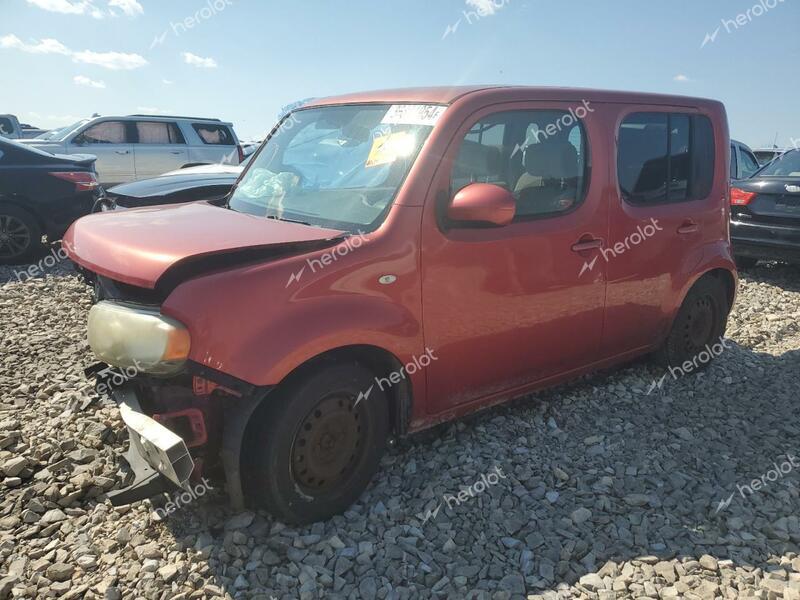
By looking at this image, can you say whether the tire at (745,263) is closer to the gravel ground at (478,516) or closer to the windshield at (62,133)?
the gravel ground at (478,516)

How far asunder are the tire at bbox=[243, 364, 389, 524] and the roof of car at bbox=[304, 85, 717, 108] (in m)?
1.42

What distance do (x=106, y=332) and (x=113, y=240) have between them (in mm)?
432

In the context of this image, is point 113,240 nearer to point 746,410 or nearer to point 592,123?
point 592,123

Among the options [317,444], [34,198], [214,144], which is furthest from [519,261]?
[214,144]

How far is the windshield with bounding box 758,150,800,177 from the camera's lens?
7.81 metres

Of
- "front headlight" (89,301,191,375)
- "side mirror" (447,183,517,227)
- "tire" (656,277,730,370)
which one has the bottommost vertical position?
"tire" (656,277,730,370)

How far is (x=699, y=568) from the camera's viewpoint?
2545 millimetres

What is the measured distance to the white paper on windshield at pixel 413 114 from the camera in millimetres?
2967

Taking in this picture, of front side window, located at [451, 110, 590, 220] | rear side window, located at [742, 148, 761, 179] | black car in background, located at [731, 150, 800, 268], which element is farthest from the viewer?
rear side window, located at [742, 148, 761, 179]

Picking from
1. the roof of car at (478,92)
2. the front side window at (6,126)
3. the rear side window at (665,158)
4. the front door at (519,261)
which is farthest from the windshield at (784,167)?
the front side window at (6,126)

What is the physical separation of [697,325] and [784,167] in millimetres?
4816

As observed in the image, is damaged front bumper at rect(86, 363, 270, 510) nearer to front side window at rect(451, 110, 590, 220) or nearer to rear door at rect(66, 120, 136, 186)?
front side window at rect(451, 110, 590, 220)

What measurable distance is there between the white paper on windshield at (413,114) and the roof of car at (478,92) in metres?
0.04

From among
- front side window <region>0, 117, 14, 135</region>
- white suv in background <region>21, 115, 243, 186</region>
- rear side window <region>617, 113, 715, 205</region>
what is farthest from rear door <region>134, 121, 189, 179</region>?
rear side window <region>617, 113, 715, 205</region>
